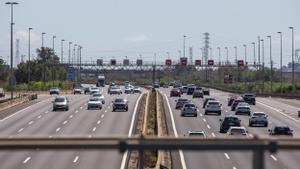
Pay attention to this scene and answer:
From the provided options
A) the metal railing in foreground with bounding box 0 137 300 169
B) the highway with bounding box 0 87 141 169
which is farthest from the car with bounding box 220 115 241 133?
the metal railing in foreground with bounding box 0 137 300 169

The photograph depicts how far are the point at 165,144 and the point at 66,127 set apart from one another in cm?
5528

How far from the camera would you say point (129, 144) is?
6348 millimetres

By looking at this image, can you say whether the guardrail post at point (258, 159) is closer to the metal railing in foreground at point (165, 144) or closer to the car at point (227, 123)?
the metal railing in foreground at point (165, 144)

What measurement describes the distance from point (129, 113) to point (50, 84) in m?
93.7

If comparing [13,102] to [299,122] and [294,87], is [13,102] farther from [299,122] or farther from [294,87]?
[294,87]

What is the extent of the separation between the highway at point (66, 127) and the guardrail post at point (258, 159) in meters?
24.0

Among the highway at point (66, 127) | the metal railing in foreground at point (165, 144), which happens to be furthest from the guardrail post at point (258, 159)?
the highway at point (66, 127)

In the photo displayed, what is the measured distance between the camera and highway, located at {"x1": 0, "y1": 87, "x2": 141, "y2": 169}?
3412 centimetres

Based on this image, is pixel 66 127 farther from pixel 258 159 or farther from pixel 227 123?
pixel 258 159

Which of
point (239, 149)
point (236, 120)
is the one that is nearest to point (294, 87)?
point (236, 120)

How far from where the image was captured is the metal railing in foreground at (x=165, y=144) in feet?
20.5

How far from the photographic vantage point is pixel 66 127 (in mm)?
61094

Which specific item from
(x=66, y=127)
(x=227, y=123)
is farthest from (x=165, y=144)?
(x=66, y=127)

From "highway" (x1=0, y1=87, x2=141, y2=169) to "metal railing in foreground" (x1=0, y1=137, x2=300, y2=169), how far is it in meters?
23.6
